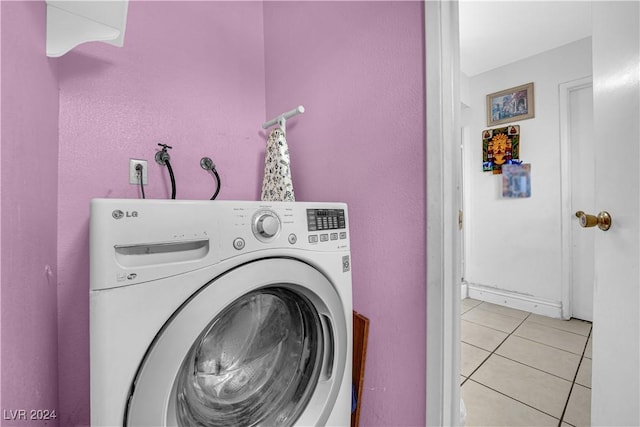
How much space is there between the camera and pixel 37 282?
0.68 meters

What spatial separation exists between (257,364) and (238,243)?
1.28ft

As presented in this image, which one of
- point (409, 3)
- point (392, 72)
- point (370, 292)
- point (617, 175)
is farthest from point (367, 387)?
point (409, 3)

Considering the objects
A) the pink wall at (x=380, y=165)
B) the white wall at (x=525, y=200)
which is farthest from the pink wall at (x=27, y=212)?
the white wall at (x=525, y=200)

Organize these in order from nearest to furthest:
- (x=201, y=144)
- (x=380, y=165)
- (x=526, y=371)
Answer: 1. (x=380, y=165)
2. (x=201, y=144)
3. (x=526, y=371)

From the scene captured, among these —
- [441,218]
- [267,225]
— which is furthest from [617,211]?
[267,225]

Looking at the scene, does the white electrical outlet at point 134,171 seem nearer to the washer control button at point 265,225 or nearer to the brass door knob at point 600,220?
the washer control button at point 265,225

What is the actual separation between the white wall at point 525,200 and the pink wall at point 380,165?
2.23 metres

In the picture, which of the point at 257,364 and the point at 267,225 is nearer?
the point at 267,225

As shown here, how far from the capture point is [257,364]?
0.76m

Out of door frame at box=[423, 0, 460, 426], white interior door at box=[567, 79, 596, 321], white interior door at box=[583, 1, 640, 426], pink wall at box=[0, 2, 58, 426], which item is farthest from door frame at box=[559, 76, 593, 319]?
pink wall at box=[0, 2, 58, 426]

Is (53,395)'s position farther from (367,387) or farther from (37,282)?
(367,387)

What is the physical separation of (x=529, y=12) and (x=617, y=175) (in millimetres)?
2042

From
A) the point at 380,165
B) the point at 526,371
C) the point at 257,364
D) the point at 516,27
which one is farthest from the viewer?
the point at 516,27

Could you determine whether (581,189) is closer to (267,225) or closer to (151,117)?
(267,225)
